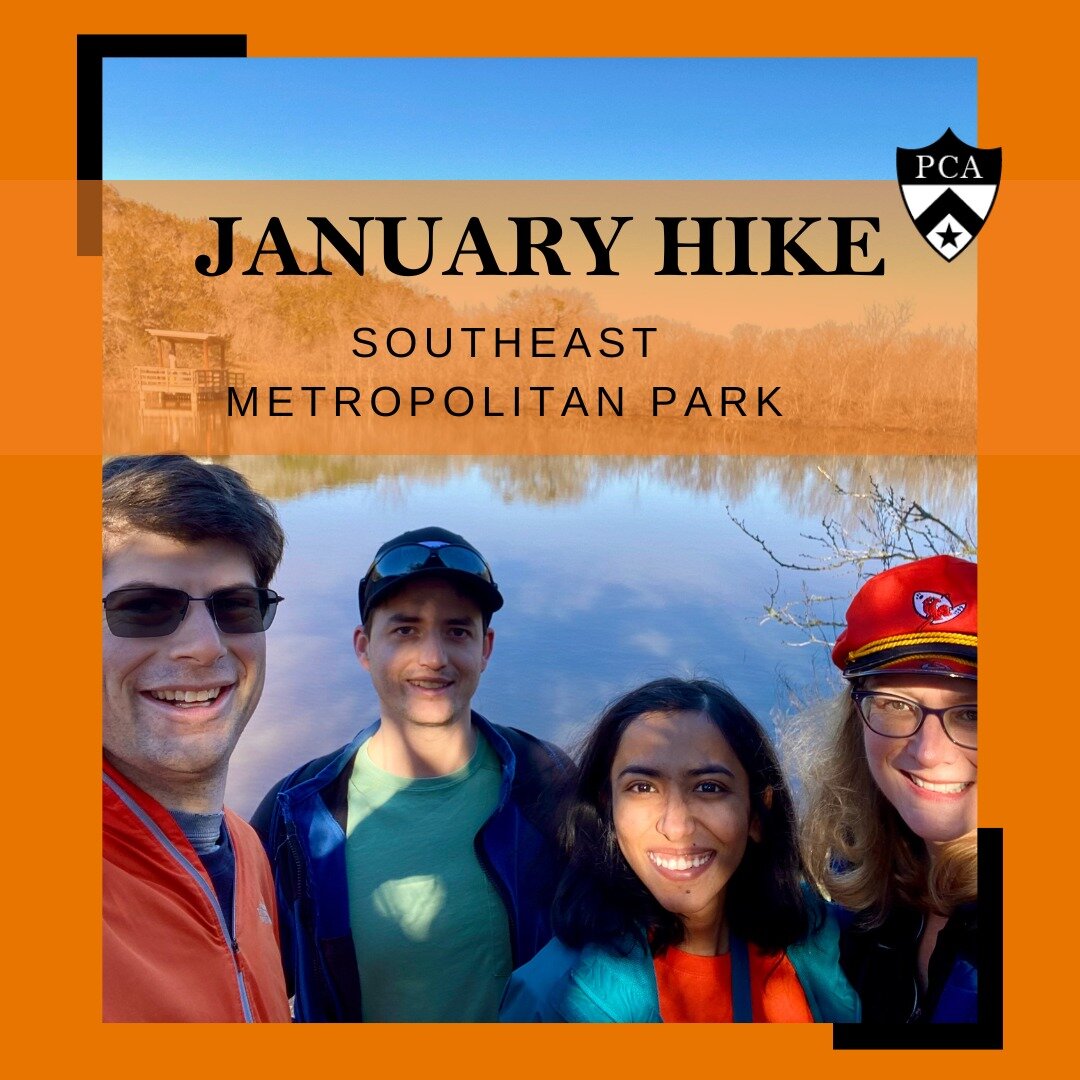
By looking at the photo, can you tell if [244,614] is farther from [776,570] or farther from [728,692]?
[776,570]

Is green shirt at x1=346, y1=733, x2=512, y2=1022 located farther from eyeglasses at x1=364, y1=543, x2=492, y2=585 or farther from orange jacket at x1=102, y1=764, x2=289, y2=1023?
eyeglasses at x1=364, y1=543, x2=492, y2=585

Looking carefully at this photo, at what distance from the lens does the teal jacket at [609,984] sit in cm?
330

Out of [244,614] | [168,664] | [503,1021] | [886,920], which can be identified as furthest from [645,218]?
[503,1021]

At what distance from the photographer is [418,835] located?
345 centimetres

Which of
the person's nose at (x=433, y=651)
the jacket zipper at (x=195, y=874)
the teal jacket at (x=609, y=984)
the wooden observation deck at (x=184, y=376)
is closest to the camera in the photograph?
the jacket zipper at (x=195, y=874)

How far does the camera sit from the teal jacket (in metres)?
3.30

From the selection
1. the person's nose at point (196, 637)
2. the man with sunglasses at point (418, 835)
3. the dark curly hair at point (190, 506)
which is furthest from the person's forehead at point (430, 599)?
the person's nose at point (196, 637)

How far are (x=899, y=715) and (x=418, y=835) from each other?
1.48m

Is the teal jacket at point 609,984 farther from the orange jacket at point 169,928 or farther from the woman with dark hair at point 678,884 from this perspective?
the orange jacket at point 169,928

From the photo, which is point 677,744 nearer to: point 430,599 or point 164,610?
point 430,599

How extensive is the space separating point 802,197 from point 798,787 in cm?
192

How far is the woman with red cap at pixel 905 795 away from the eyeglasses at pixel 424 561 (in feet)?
3.68

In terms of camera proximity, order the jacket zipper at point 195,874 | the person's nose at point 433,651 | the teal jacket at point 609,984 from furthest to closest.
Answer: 1. the person's nose at point 433,651
2. the teal jacket at point 609,984
3. the jacket zipper at point 195,874

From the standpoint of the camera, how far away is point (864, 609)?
130 inches
